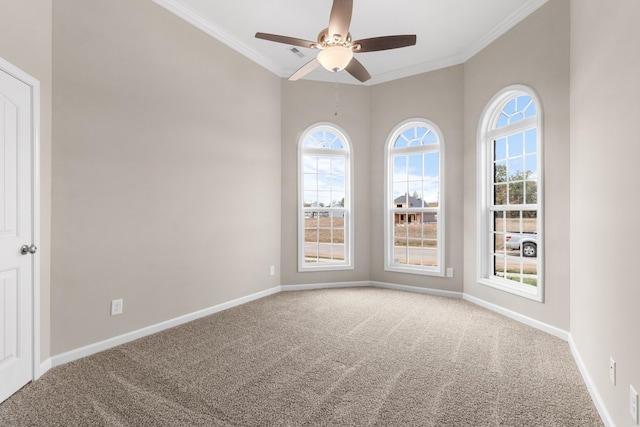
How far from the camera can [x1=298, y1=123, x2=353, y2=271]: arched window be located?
16.8ft

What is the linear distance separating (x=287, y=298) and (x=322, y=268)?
818 mm

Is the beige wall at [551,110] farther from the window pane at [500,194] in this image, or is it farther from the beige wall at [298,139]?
the beige wall at [298,139]

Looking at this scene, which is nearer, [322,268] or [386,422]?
[386,422]

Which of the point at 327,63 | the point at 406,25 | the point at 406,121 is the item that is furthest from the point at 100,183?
the point at 406,121

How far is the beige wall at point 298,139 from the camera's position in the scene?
493cm

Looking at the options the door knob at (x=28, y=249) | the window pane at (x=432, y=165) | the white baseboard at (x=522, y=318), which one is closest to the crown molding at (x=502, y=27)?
the window pane at (x=432, y=165)

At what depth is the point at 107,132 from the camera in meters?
2.83

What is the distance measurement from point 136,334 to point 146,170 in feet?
4.91

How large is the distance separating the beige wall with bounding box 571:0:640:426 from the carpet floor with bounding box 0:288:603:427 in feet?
1.28

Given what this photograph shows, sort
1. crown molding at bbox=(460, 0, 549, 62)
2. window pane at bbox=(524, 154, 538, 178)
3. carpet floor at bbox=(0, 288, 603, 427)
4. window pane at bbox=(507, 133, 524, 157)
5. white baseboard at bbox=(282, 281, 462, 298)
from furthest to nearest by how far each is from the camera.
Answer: white baseboard at bbox=(282, 281, 462, 298) < window pane at bbox=(507, 133, 524, 157) < window pane at bbox=(524, 154, 538, 178) < crown molding at bbox=(460, 0, 549, 62) < carpet floor at bbox=(0, 288, 603, 427)

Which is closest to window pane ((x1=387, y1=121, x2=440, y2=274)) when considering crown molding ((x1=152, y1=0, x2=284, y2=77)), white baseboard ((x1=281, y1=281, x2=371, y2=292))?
white baseboard ((x1=281, y1=281, x2=371, y2=292))

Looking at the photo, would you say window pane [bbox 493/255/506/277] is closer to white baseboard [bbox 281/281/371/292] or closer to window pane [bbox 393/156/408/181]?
window pane [bbox 393/156/408/181]

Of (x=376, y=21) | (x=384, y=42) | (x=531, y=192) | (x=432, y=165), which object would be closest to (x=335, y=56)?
(x=384, y=42)

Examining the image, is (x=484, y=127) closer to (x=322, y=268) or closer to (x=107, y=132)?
(x=322, y=268)
